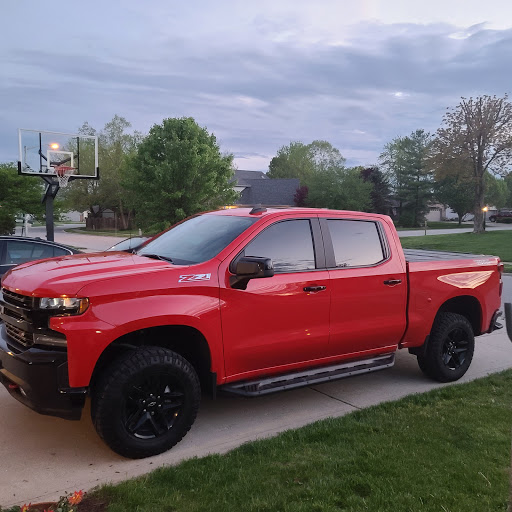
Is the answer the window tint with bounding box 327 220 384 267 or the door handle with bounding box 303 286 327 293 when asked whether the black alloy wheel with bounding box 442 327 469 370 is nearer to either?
the window tint with bounding box 327 220 384 267

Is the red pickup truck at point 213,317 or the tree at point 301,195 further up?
the tree at point 301,195

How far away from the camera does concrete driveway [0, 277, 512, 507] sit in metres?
3.60

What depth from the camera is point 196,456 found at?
3912 mm

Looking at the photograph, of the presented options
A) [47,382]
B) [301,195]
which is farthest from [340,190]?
[47,382]

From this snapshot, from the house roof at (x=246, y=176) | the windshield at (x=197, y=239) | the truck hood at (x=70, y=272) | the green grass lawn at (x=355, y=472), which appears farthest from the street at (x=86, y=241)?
the house roof at (x=246, y=176)

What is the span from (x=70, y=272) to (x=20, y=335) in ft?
1.94

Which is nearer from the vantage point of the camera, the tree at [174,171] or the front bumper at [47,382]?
the front bumper at [47,382]

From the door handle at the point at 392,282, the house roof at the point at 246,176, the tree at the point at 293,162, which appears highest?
the tree at the point at 293,162

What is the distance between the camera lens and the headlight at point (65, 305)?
11.7 ft

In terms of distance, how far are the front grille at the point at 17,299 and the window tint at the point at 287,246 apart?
171cm

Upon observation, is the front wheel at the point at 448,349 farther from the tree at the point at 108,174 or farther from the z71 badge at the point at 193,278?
the tree at the point at 108,174

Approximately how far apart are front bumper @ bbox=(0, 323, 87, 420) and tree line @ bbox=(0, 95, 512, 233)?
52.4 ft

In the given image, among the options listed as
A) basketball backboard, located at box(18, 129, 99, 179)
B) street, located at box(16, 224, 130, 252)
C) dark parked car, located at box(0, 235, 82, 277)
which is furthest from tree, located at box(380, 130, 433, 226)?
dark parked car, located at box(0, 235, 82, 277)

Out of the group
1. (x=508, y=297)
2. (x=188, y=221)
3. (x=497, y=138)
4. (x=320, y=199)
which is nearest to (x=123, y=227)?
(x=320, y=199)
